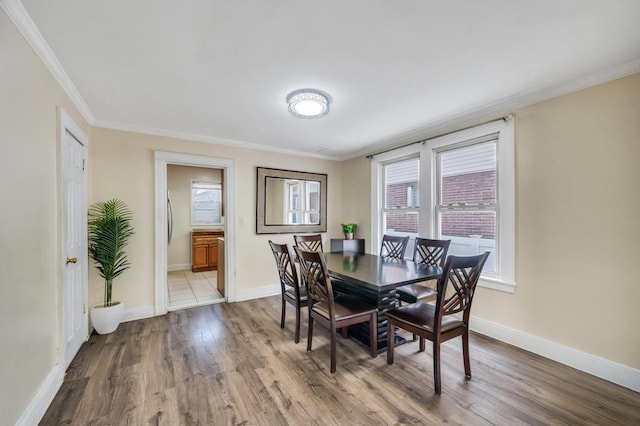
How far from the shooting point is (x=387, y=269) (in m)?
2.61

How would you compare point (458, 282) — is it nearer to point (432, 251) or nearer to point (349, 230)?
point (432, 251)

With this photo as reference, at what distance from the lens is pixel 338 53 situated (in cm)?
185

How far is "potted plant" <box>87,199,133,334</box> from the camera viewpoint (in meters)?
2.85

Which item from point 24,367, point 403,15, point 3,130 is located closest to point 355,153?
point 403,15

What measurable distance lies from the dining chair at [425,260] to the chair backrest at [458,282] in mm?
649

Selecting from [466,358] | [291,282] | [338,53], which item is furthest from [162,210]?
[466,358]

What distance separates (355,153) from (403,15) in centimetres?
324

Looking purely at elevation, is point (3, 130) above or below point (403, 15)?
below

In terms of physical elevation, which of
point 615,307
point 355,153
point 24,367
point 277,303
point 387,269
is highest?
point 355,153

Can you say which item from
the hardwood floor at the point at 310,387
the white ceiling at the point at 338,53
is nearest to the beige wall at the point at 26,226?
the white ceiling at the point at 338,53

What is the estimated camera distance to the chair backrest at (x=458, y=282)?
1.81 meters

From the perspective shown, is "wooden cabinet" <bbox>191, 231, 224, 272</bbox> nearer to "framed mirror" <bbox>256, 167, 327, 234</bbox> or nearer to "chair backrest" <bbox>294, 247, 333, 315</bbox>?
"framed mirror" <bbox>256, 167, 327, 234</bbox>

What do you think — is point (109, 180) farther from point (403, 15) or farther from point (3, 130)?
point (403, 15)

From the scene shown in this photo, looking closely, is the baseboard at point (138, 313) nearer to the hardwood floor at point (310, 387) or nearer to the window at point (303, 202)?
the hardwood floor at point (310, 387)
